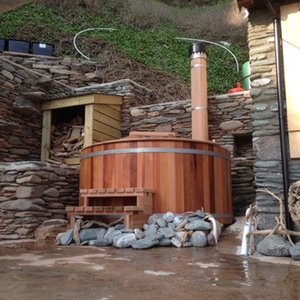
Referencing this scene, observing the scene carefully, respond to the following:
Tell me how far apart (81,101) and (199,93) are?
8.41 feet

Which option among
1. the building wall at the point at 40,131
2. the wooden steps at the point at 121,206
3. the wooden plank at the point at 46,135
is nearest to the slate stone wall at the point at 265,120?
the wooden steps at the point at 121,206

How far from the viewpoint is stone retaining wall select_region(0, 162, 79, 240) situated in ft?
19.0

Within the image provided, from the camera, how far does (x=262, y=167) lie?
409 centimetres

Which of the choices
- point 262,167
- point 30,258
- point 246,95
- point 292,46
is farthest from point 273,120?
point 246,95

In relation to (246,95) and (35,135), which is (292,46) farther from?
(35,135)

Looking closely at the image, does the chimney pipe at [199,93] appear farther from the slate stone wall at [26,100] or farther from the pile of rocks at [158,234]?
the pile of rocks at [158,234]

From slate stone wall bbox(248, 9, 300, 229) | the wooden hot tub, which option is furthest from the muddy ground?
the wooden hot tub

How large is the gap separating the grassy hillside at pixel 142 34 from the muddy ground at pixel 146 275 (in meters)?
7.33

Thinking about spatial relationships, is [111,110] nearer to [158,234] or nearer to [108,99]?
[108,99]

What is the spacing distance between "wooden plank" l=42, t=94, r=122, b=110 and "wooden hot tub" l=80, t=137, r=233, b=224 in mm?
2816

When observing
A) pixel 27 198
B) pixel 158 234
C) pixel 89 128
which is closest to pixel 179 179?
pixel 158 234

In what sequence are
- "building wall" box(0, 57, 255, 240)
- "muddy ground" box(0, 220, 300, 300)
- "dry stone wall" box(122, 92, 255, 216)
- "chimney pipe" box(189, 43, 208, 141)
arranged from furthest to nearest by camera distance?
1. "dry stone wall" box(122, 92, 255, 216)
2. "chimney pipe" box(189, 43, 208, 141)
3. "building wall" box(0, 57, 255, 240)
4. "muddy ground" box(0, 220, 300, 300)

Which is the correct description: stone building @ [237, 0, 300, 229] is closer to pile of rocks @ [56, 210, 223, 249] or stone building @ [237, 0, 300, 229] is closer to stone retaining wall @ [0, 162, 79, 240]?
pile of rocks @ [56, 210, 223, 249]

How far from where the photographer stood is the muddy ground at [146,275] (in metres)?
1.94
